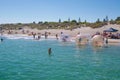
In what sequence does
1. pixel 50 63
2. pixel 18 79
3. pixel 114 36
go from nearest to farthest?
pixel 18 79 < pixel 50 63 < pixel 114 36

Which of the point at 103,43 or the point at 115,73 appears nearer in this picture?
the point at 115,73

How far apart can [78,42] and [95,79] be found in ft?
124

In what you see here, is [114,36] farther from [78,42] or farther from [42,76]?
[42,76]

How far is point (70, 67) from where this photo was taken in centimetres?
2922

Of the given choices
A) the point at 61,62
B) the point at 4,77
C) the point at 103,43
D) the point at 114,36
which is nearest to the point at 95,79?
the point at 4,77

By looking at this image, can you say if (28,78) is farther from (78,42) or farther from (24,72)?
(78,42)

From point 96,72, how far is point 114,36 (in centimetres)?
4149

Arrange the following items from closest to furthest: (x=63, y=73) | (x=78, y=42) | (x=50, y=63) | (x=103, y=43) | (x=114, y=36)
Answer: (x=63, y=73) < (x=50, y=63) < (x=103, y=43) < (x=78, y=42) < (x=114, y=36)

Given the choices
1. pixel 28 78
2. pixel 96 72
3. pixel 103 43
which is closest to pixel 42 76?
pixel 28 78

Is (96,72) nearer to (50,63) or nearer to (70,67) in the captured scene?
(70,67)

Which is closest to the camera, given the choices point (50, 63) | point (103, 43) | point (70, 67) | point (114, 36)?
point (70, 67)

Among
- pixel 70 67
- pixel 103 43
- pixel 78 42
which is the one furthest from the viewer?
pixel 78 42

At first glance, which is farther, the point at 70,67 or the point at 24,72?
the point at 70,67

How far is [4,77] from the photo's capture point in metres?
23.9
